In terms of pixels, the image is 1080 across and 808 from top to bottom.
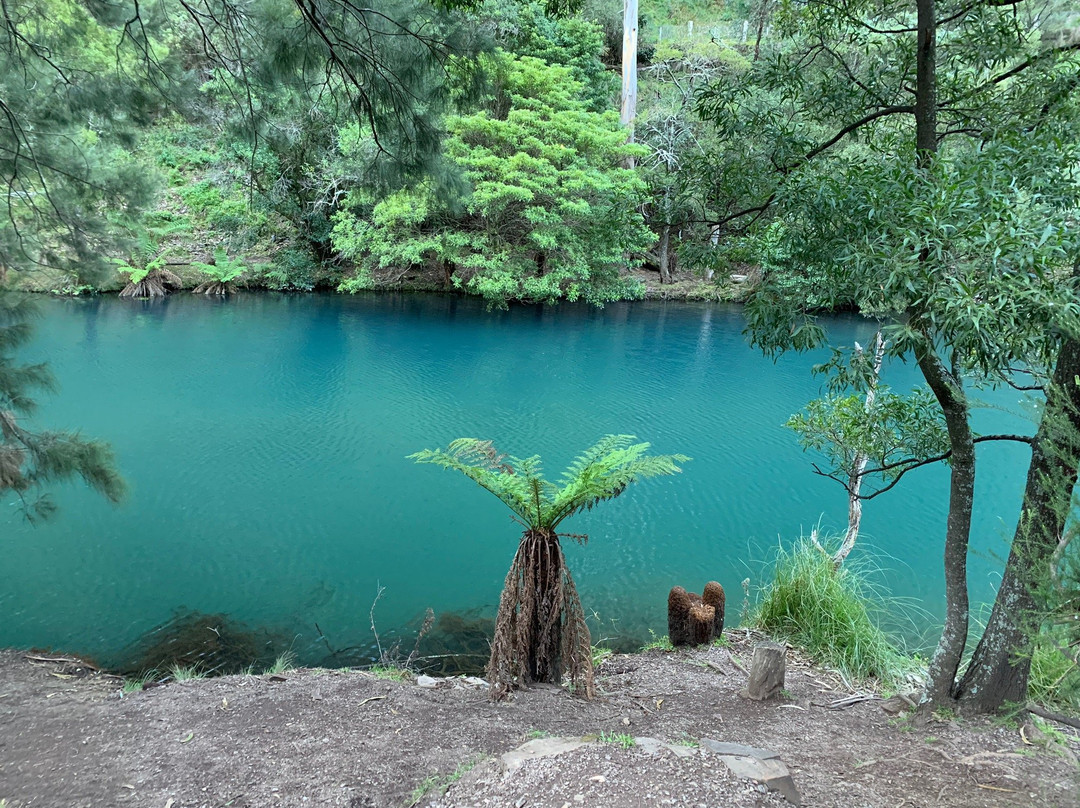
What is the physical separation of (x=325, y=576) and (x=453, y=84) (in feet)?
Answer: 12.9

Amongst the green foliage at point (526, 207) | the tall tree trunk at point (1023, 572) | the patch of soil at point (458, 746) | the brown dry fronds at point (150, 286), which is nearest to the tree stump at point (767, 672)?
the patch of soil at point (458, 746)

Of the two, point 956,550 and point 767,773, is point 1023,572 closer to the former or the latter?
point 956,550

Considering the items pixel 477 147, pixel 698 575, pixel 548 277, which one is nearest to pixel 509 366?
pixel 548 277

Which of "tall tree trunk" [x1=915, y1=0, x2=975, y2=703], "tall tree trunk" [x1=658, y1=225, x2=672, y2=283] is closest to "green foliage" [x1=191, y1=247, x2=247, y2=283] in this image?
"tall tree trunk" [x1=658, y1=225, x2=672, y2=283]

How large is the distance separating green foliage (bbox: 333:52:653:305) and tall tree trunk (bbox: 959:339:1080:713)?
1150 centimetres

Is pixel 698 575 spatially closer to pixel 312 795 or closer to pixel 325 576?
pixel 325 576

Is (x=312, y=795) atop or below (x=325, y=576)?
atop

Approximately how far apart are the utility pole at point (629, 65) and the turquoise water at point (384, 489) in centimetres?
681

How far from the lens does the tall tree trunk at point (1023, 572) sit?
8.78 feet

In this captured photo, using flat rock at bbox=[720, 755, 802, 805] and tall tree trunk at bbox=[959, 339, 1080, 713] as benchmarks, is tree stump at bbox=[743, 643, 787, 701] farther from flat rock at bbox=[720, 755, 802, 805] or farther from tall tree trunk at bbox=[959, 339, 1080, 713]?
flat rock at bbox=[720, 755, 802, 805]

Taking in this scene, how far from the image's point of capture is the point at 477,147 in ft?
47.5

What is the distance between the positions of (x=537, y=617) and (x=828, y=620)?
206 centimetres

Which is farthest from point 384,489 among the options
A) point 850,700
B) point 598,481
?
point 850,700

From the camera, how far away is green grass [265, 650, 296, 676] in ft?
13.8
